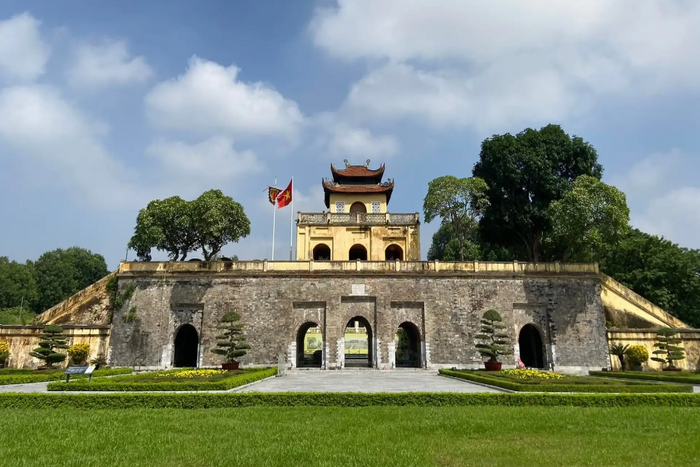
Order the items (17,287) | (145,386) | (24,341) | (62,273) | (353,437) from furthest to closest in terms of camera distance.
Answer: (62,273) < (17,287) < (24,341) < (145,386) < (353,437)

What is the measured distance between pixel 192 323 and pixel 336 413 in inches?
813

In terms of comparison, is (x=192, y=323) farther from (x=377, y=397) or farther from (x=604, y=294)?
(x=604, y=294)

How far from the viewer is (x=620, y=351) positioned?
27.2m

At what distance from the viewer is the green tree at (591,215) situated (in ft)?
88.1

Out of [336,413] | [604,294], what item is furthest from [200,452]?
[604,294]

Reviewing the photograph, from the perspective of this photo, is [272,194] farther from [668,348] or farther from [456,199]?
[668,348]

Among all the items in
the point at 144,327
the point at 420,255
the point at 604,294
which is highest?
the point at 420,255

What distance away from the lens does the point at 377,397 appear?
11.9 meters

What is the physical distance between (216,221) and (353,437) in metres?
23.0

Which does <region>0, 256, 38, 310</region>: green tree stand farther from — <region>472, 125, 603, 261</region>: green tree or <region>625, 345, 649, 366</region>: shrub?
<region>625, 345, 649, 366</region>: shrub

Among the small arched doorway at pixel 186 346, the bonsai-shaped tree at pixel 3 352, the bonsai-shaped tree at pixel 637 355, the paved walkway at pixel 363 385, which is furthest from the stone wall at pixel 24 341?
the bonsai-shaped tree at pixel 637 355

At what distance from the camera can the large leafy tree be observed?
28.9 metres

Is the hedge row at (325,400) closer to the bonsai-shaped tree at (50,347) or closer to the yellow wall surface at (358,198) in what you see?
the bonsai-shaped tree at (50,347)

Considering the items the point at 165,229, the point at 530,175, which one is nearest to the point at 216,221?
the point at 165,229
